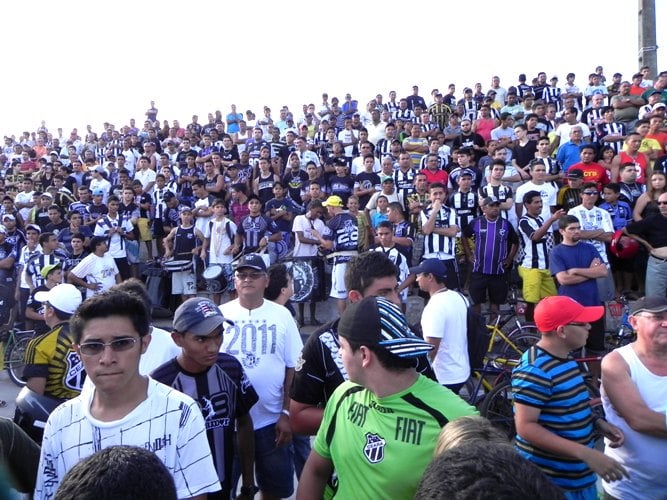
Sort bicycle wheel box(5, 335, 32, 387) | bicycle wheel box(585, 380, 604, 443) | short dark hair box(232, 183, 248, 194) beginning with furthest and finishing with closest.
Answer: short dark hair box(232, 183, 248, 194), bicycle wheel box(5, 335, 32, 387), bicycle wheel box(585, 380, 604, 443)

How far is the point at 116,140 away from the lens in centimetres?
1894

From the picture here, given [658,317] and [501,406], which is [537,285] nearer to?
[501,406]

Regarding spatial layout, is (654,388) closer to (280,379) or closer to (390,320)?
(390,320)

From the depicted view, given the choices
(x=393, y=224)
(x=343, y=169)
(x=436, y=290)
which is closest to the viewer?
(x=436, y=290)

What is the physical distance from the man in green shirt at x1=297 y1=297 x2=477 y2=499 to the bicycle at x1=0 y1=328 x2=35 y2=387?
743 centimetres

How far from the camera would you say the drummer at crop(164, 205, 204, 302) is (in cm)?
1059

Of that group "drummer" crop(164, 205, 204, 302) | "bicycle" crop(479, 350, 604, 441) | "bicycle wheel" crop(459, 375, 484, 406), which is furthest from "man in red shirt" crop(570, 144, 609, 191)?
"drummer" crop(164, 205, 204, 302)

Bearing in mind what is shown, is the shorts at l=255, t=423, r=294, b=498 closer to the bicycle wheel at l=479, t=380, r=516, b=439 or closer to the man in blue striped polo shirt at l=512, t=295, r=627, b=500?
the man in blue striped polo shirt at l=512, t=295, r=627, b=500

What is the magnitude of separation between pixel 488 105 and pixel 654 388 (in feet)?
39.1

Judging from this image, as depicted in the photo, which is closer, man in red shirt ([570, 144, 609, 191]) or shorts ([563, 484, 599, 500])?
shorts ([563, 484, 599, 500])

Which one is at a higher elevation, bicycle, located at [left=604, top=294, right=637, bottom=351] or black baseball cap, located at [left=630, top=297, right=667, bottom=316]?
black baseball cap, located at [left=630, top=297, right=667, bottom=316]

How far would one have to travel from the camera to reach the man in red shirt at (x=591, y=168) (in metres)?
9.69

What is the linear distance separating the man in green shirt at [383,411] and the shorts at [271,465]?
161 centimetres

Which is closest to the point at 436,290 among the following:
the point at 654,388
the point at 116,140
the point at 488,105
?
the point at 654,388
